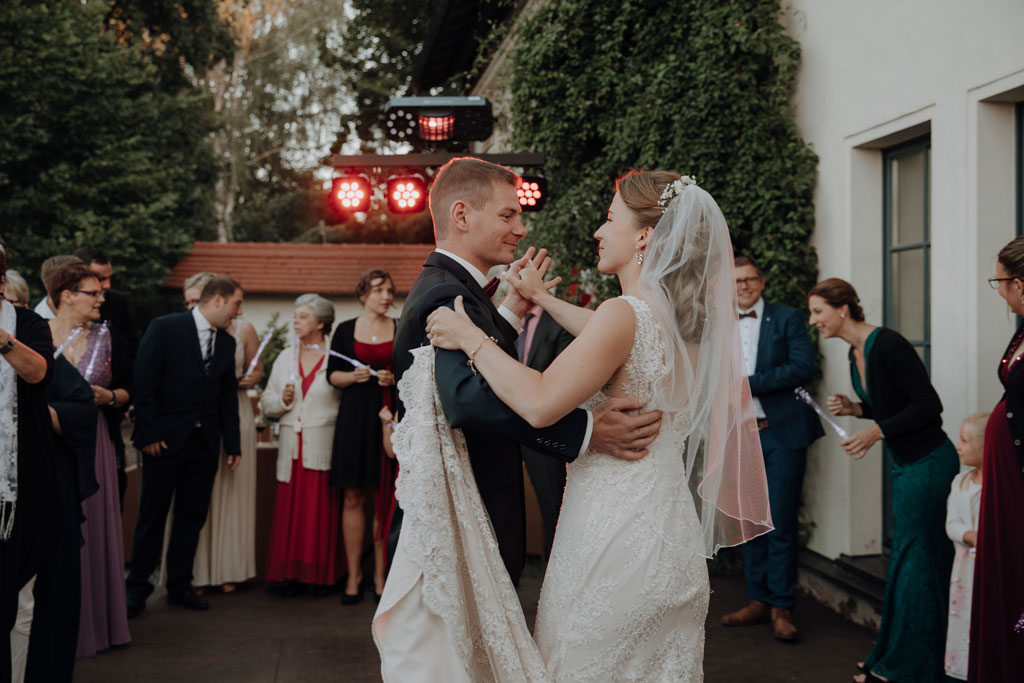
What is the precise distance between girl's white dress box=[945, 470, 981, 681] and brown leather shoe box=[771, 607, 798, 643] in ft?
3.68

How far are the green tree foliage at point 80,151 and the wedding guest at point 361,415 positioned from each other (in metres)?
13.1

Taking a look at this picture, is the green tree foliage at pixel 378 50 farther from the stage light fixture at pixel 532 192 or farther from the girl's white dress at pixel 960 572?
the girl's white dress at pixel 960 572

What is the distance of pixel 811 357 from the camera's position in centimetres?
540

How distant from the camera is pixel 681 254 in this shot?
9.15ft

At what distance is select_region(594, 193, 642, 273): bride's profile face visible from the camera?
279 cm

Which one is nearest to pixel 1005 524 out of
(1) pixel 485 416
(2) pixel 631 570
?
(2) pixel 631 570

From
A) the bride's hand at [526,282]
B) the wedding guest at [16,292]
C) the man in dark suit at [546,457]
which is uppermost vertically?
the wedding guest at [16,292]

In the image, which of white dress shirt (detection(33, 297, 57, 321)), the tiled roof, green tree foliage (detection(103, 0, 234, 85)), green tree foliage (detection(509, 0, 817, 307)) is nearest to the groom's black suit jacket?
white dress shirt (detection(33, 297, 57, 321))

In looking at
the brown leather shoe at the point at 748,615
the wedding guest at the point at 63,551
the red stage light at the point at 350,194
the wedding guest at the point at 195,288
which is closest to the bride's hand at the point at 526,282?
the wedding guest at the point at 63,551

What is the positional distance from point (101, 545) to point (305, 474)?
1647 mm

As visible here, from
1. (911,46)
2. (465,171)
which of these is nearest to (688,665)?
(465,171)

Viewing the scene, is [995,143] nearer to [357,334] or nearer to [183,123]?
[357,334]

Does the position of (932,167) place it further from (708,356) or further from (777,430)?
(708,356)

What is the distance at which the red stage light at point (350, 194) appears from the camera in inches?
288
